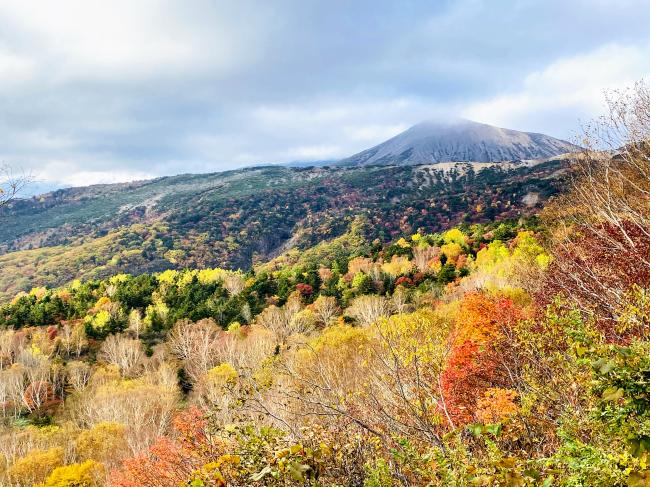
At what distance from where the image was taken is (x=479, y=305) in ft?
83.2

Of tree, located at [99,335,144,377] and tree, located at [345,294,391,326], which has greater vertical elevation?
tree, located at [345,294,391,326]

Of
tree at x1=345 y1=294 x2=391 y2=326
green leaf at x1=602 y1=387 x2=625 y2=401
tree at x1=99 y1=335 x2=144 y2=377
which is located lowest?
tree at x1=99 y1=335 x2=144 y2=377

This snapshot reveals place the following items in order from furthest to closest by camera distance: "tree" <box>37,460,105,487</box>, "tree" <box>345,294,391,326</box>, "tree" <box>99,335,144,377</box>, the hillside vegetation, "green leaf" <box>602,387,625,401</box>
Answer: "tree" <box>99,335,144,377</box>, "tree" <box>345,294,391,326</box>, "tree" <box>37,460,105,487</box>, the hillside vegetation, "green leaf" <box>602,387,625,401</box>

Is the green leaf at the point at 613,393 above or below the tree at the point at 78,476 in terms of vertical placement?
above

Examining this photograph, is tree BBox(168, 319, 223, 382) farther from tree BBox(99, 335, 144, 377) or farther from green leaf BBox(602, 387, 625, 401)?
green leaf BBox(602, 387, 625, 401)

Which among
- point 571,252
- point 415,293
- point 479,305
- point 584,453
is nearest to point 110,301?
point 415,293

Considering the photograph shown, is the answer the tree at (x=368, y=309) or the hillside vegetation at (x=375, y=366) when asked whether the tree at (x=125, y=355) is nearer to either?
the hillside vegetation at (x=375, y=366)

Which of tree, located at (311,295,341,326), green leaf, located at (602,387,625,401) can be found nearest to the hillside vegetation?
green leaf, located at (602,387,625,401)

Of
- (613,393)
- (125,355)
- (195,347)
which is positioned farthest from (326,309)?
(613,393)

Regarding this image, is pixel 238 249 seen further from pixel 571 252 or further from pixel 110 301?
pixel 571 252

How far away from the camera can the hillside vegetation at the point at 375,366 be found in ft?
14.5

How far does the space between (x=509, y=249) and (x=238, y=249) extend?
13797cm

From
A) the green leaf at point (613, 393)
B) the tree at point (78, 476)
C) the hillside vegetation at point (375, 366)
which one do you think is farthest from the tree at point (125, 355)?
the green leaf at point (613, 393)

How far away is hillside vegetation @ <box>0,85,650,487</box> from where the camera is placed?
4.41 meters
